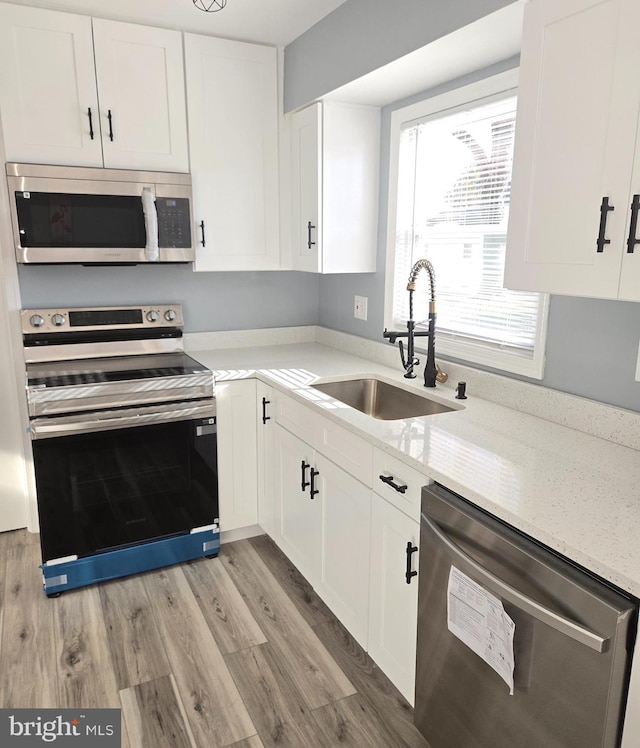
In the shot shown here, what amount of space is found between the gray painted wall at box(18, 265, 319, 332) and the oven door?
78cm

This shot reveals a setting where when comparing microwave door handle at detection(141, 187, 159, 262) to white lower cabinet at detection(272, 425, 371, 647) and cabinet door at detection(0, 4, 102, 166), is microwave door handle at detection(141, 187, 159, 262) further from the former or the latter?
white lower cabinet at detection(272, 425, 371, 647)

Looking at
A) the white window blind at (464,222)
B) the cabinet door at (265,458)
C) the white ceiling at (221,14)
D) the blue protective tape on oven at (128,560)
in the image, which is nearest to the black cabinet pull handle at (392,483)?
the white window blind at (464,222)

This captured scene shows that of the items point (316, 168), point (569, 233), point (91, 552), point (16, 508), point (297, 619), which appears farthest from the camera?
point (16, 508)

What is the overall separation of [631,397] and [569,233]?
0.58 metres

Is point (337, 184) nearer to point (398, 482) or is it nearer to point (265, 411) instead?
point (265, 411)

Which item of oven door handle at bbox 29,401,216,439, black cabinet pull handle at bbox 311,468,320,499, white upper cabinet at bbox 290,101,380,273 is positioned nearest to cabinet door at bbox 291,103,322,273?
white upper cabinet at bbox 290,101,380,273

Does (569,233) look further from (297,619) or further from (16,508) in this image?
(16,508)

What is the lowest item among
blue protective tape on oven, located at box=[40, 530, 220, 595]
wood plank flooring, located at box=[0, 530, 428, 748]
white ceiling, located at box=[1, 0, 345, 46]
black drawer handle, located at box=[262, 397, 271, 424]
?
wood plank flooring, located at box=[0, 530, 428, 748]

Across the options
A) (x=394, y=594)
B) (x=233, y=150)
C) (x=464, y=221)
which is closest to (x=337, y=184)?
(x=233, y=150)

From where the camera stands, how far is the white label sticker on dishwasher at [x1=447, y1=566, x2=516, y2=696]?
127 centimetres

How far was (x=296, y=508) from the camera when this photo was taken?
8.08 ft

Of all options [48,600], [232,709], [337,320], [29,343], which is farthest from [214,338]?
[232,709]

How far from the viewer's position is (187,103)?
268 cm

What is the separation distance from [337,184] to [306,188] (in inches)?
7.3
